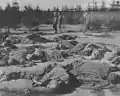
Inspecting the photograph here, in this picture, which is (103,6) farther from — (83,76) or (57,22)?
(83,76)

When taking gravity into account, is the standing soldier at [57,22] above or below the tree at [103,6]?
below

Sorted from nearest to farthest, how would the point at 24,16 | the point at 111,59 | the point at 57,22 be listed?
1. the point at 111,59
2. the point at 57,22
3. the point at 24,16

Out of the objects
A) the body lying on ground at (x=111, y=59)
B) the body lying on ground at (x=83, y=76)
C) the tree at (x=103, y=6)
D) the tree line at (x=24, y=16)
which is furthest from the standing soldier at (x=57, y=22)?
the body lying on ground at (x=83, y=76)

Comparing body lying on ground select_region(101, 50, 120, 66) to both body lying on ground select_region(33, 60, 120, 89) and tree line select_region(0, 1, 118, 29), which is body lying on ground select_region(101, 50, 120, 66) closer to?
body lying on ground select_region(33, 60, 120, 89)

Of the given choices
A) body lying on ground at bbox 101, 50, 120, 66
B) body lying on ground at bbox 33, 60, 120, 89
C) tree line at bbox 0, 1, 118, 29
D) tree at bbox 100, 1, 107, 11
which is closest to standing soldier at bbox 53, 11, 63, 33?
tree line at bbox 0, 1, 118, 29

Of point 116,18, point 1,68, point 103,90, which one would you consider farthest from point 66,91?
point 116,18

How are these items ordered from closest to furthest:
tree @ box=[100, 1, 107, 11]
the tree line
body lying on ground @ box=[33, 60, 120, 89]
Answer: body lying on ground @ box=[33, 60, 120, 89], the tree line, tree @ box=[100, 1, 107, 11]

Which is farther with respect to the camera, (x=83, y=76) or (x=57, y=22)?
(x=57, y=22)

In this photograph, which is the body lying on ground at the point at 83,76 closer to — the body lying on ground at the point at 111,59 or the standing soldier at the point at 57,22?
the body lying on ground at the point at 111,59

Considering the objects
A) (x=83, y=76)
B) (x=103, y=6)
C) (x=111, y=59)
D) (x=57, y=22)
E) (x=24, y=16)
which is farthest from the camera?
(x=103, y=6)

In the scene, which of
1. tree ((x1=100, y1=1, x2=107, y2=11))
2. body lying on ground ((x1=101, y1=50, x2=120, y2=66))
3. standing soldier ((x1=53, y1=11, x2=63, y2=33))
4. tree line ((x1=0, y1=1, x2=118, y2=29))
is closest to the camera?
body lying on ground ((x1=101, y1=50, x2=120, y2=66))

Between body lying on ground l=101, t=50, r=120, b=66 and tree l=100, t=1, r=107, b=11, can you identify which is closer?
body lying on ground l=101, t=50, r=120, b=66

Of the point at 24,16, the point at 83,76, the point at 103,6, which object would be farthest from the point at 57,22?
the point at 103,6

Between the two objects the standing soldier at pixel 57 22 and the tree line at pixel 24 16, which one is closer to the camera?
the standing soldier at pixel 57 22
